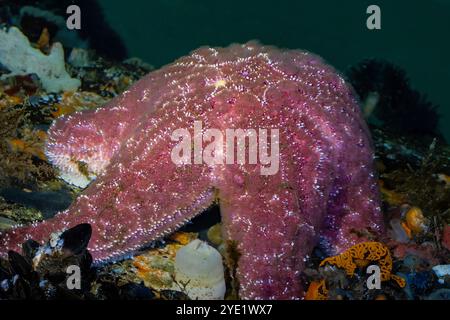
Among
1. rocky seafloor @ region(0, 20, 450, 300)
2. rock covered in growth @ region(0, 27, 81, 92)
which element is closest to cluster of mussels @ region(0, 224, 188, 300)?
rocky seafloor @ region(0, 20, 450, 300)

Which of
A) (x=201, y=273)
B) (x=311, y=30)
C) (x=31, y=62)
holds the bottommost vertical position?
(x=201, y=273)

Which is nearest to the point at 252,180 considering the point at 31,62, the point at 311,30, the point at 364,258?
the point at 364,258

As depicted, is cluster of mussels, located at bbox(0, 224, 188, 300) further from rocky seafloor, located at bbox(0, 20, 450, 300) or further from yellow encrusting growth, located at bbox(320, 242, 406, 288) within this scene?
yellow encrusting growth, located at bbox(320, 242, 406, 288)

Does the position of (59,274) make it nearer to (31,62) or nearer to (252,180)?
(252,180)

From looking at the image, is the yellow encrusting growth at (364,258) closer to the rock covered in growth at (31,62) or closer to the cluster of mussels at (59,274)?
the cluster of mussels at (59,274)

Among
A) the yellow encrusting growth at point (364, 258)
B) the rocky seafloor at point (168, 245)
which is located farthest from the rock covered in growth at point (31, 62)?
the yellow encrusting growth at point (364, 258)
